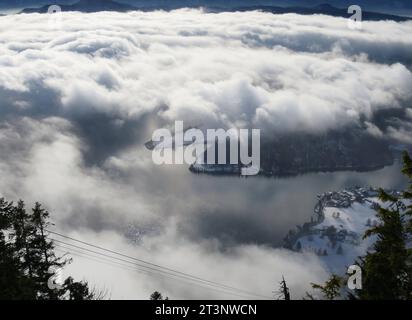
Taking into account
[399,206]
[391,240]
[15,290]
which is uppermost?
[399,206]
